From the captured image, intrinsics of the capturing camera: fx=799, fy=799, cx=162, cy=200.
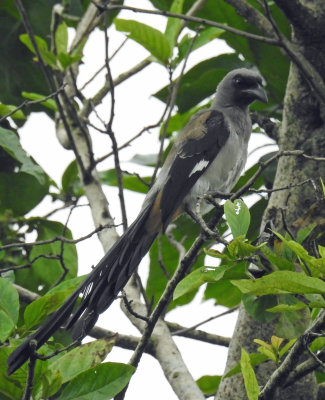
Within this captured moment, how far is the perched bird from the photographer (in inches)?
134

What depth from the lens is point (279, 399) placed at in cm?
338

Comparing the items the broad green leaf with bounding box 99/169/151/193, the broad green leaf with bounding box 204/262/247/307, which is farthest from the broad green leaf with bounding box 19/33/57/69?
the broad green leaf with bounding box 204/262/247/307

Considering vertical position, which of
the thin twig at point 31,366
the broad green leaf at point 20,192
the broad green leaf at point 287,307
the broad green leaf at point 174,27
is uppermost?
the broad green leaf at point 174,27

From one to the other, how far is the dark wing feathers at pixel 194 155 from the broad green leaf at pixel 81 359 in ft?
4.73

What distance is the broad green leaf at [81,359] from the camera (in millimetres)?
2652

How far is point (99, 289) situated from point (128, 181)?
1.44 meters

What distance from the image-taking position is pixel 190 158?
14.6ft

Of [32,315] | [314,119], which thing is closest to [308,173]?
[314,119]

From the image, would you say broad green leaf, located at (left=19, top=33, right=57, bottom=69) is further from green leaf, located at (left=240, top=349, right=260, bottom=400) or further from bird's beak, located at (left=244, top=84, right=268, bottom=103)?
green leaf, located at (left=240, top=349, right=260, bottom=400)

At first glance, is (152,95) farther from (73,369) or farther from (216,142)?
(73,369)

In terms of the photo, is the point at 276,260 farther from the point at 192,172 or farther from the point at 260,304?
the point at 192,172

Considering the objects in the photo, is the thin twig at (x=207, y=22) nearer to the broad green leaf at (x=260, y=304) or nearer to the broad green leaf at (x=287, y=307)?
the broad green leaf at (x=260, y=304)

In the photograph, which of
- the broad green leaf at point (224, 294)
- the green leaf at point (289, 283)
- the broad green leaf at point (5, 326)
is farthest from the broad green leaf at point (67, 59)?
the green leaf at point (289, 283)

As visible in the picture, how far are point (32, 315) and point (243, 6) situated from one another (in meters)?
1.85
